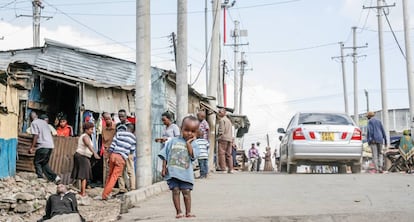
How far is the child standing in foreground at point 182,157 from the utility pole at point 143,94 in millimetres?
4437

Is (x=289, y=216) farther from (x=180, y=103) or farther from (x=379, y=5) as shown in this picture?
(x=379, y=5)

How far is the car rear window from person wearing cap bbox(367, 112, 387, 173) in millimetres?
1332

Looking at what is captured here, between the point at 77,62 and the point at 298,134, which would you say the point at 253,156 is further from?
the point at 298,134

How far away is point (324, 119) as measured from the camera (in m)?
15.2

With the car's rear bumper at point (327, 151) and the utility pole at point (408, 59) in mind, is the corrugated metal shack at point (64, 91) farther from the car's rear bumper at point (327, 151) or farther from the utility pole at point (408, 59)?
the utility pole at point (408, 59)

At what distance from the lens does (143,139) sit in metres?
11.4

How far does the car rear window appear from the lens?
15.1m

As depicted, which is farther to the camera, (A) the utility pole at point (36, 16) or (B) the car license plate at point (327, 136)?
(A) the utility pole at point (36, 16)

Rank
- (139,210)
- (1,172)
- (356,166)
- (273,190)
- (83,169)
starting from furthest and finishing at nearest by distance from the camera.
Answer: (356,166)
(1,172)
(83,169)
(273,190)
(139,210)

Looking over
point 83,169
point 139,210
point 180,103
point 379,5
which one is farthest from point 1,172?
point 379,5

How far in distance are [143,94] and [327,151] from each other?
5.44 metres

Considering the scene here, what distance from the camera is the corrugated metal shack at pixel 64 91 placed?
1400cm

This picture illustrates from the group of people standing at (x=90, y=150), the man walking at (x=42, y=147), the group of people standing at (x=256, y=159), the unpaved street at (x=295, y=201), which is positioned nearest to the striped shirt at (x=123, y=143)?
the group of people standing at (x=90, y=150)

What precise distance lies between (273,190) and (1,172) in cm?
615
